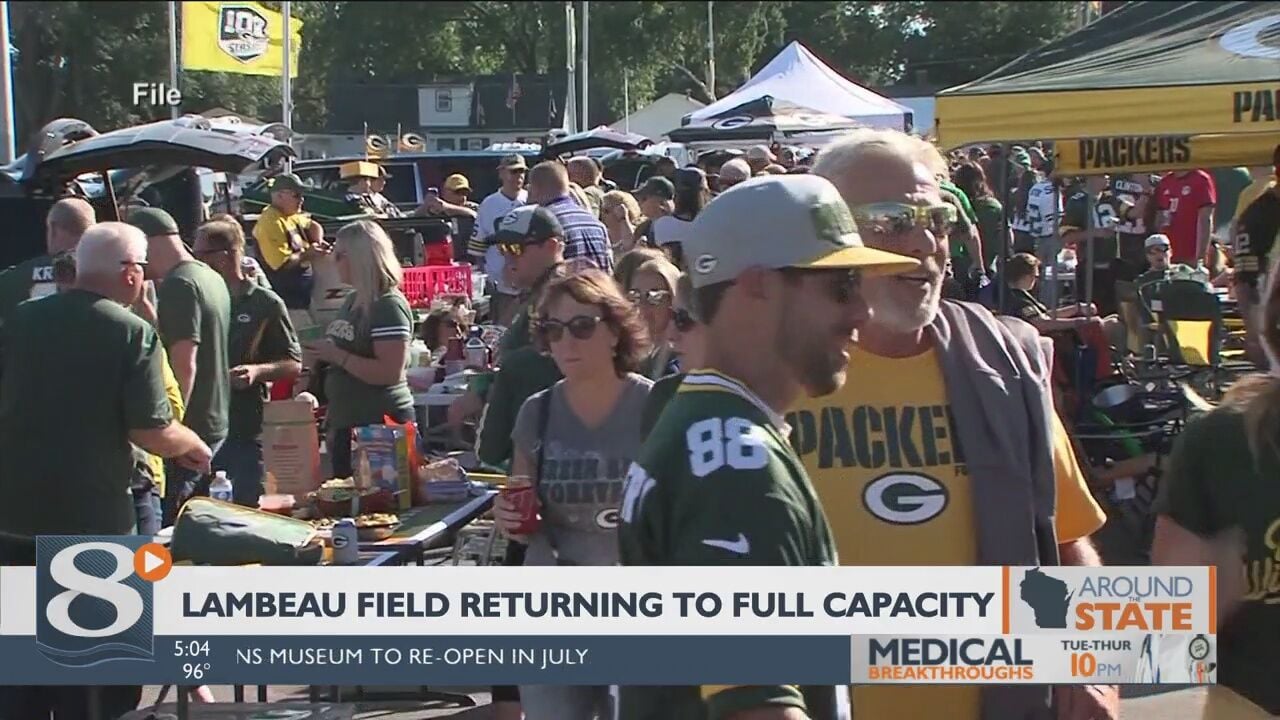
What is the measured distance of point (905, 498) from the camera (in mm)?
2742

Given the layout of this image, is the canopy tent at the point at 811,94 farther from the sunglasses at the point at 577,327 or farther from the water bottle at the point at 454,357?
the sunglasses at the point at 577,327

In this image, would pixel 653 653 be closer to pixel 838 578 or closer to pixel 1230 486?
pixel 838 578

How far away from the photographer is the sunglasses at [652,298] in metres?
4.92

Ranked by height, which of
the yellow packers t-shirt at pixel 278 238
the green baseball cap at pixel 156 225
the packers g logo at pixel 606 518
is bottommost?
the packers g logo at pixel 606 518

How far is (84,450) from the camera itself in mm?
4703

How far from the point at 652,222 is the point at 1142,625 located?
5.62 metres

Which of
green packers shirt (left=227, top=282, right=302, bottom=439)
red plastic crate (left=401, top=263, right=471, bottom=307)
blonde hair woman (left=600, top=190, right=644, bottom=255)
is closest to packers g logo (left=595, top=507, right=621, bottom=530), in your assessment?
green packers shirt (left=227, top=282, right=302, bottom=439)

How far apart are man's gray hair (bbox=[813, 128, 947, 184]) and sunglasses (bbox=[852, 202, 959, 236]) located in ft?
0.37

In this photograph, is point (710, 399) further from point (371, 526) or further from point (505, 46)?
point (505, 46)

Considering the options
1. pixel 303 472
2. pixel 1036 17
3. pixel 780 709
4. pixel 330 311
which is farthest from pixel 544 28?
pixel 780 709

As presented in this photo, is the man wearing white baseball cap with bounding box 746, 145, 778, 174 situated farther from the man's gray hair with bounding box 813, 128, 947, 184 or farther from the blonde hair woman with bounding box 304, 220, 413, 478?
the man's gray hair with bounding box 813, 128, 947, 184

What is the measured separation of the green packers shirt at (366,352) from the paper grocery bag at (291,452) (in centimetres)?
77

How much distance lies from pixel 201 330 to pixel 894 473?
14.0 feet

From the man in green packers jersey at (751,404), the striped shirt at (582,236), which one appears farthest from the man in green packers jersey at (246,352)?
the man in green packers jersey at (751,404)
